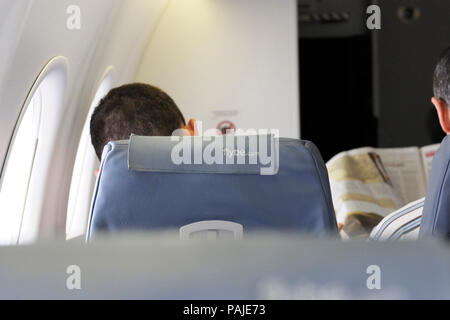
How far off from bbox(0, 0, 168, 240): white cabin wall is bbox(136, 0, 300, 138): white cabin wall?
0.80m

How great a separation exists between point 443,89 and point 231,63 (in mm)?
4199

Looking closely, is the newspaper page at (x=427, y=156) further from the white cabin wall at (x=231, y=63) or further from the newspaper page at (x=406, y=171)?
the white cabin wall at (x=231, y=63)

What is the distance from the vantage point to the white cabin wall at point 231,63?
5566 mm

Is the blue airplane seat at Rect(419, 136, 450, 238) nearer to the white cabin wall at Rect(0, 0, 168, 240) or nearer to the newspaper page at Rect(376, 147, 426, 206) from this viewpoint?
the white cabin wall at Rect(0, 0, 168, 240)

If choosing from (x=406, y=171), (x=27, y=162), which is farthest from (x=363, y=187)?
(x=27, y=162)

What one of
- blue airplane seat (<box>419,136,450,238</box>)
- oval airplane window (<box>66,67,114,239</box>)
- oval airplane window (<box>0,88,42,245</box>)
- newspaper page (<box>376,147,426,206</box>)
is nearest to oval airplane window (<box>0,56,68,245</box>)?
oval airplane window (<box>0,88,42,245</box>)

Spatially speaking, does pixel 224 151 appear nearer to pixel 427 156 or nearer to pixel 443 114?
pixel 443 114

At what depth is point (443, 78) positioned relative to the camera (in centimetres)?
150

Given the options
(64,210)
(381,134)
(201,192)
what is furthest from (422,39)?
(201,192)

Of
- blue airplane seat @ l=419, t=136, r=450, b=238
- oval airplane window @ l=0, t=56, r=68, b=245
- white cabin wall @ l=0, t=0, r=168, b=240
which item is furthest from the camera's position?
oval airplane window @ l=0, t=56, r=68, b=245

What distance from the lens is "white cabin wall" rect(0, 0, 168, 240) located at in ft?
7.47

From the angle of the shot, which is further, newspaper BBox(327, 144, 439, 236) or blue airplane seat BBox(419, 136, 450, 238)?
newspaper BBox(327, 144, 439, 236)

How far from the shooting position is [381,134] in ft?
19.9
